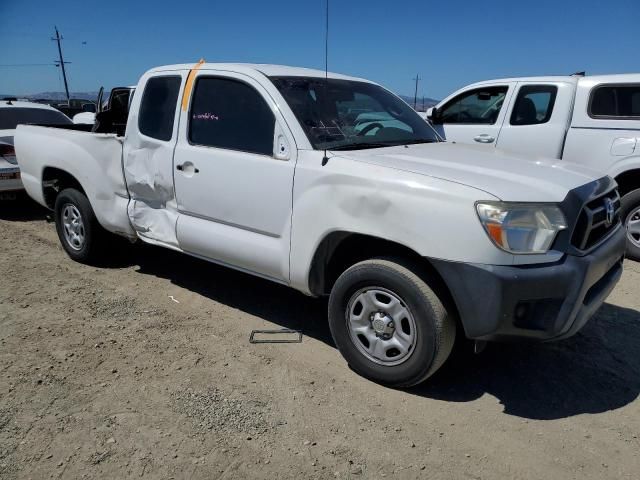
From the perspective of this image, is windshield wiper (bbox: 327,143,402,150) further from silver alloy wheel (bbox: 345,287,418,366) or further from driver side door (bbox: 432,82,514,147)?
driver side door (bbox: 432,82,514,147)

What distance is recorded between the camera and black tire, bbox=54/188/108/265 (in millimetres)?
5035

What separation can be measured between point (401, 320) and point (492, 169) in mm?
1018

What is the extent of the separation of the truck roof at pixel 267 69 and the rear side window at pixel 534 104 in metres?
3.10

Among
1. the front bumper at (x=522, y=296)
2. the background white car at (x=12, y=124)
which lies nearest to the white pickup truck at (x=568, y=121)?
the front bumper at (x=522, y=296)

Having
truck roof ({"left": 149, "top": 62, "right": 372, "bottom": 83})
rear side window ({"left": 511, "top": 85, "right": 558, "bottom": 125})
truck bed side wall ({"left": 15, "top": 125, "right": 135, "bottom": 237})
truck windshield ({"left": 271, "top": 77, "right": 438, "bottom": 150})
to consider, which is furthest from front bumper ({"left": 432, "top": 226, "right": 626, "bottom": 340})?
rear side window ({"left": 511, "top": 85, "right": 558, "bottom": 125})

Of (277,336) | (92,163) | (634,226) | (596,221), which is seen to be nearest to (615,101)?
(634,226)

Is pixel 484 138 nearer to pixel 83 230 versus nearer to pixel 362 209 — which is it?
pixel 362 209

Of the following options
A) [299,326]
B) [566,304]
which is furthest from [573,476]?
[299,326]

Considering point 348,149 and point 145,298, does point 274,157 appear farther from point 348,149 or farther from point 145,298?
point 145,298

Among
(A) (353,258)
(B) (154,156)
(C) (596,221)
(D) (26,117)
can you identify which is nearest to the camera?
(C) (596,221)

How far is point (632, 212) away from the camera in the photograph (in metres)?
5.91

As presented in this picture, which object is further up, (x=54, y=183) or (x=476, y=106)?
(x=476, y=106)

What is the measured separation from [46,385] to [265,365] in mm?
1318

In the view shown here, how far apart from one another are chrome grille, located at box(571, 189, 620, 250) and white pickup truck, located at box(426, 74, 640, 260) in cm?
261
